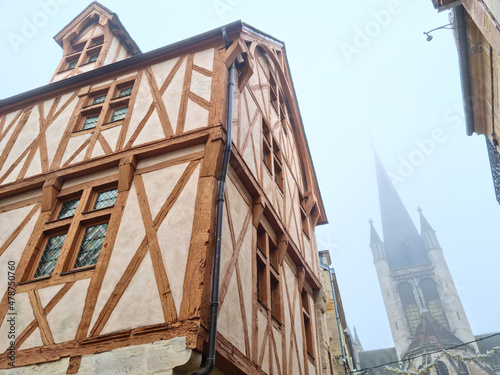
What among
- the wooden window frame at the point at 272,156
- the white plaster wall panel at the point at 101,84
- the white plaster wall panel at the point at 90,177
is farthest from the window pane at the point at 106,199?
the wooden window frame at the point at 272,156

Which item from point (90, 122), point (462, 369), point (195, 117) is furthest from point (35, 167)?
point (462, 369)

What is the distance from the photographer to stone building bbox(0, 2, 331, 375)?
4.36 m

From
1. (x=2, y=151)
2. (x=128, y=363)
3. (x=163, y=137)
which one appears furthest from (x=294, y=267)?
(x=2, y=151)

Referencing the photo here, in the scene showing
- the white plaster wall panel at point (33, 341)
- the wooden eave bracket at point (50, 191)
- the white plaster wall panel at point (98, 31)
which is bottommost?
the white plaster wall panel at point (33, 341)

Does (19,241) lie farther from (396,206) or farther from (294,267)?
(396,206)

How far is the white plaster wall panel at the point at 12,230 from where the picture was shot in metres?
5.69

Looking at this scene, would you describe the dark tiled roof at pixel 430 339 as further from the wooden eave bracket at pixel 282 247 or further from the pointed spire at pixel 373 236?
the wooden eave bracket at pixel 282 247

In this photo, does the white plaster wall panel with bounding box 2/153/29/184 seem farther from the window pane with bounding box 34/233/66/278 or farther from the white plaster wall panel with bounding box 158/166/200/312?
the white plaster wall panel with bounding box 158/166/200/312

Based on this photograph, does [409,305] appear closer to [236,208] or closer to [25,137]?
[236,208]

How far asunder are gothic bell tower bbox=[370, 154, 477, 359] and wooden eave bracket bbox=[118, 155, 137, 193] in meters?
42.8

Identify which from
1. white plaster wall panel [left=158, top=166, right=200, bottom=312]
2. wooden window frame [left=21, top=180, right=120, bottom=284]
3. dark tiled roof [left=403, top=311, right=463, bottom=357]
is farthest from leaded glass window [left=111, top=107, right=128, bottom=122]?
dark tiled roof [left=403, top=311, right=463, bottom=357]

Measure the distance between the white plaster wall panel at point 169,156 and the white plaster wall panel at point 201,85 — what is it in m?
0.95

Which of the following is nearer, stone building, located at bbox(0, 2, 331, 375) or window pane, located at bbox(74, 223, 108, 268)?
stone building, located at bbox(0, 2, 331, 375)

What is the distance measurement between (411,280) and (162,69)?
50.8 meters
